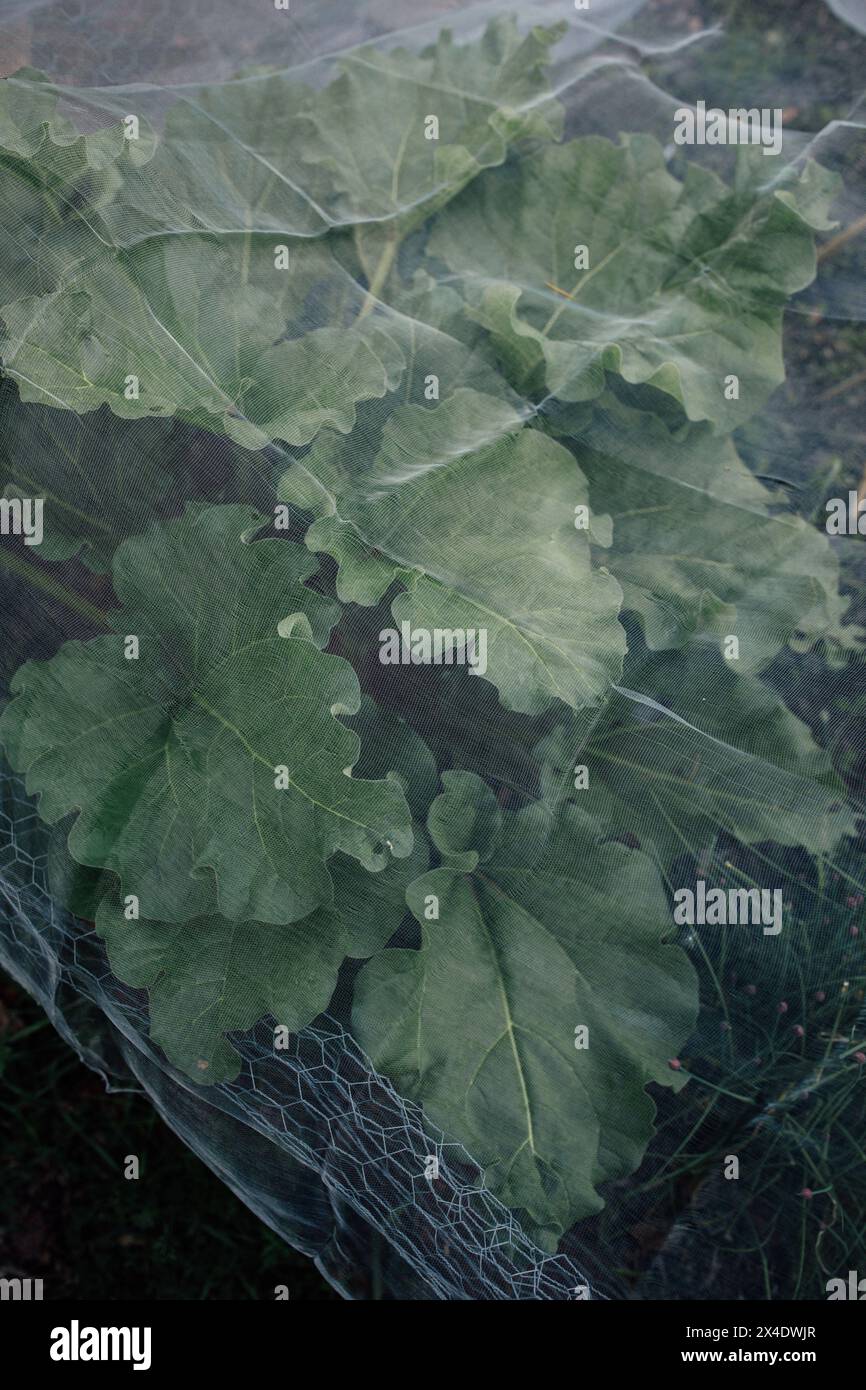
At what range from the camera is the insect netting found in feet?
5.71

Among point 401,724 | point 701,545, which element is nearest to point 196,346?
point 401,724

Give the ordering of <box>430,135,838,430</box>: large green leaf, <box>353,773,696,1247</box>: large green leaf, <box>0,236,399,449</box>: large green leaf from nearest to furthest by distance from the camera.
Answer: <box>0,236,399,449</box>: large green leaf, <box>353,773,696,1247</box>: large green leaf, <box>430,135,838,430</box>: large green leaf

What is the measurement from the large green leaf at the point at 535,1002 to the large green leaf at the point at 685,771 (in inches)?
2.4

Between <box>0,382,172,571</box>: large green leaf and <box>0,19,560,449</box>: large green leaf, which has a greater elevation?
<box>0,19,560,449</box>: large green leaf

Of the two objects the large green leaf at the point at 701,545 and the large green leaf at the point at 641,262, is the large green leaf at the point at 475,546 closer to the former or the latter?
the large green leaf at the point at 701,545

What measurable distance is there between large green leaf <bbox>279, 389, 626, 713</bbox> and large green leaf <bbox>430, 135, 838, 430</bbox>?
262 millimetres

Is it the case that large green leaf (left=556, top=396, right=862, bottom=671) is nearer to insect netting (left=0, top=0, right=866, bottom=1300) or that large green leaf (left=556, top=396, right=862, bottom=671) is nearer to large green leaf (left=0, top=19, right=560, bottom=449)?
insect netting (left=0, top=0, right=866, bottom=1300)

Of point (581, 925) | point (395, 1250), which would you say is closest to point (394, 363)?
point (581, 925)

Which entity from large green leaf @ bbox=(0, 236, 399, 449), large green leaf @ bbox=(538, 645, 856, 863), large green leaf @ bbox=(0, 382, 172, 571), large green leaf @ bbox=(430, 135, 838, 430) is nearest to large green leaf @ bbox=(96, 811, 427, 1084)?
large green leaf @ bbox=(538, 645, 856, 863)

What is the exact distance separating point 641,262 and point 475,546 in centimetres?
77

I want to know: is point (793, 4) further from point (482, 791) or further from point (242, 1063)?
point (242, 1063)

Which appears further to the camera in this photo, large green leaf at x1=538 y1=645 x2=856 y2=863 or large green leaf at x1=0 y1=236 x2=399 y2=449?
large green leaf at x1=538 y1=645 x2=856 y2=863

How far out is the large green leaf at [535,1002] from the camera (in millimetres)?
1794

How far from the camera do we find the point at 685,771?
5.90 ft
